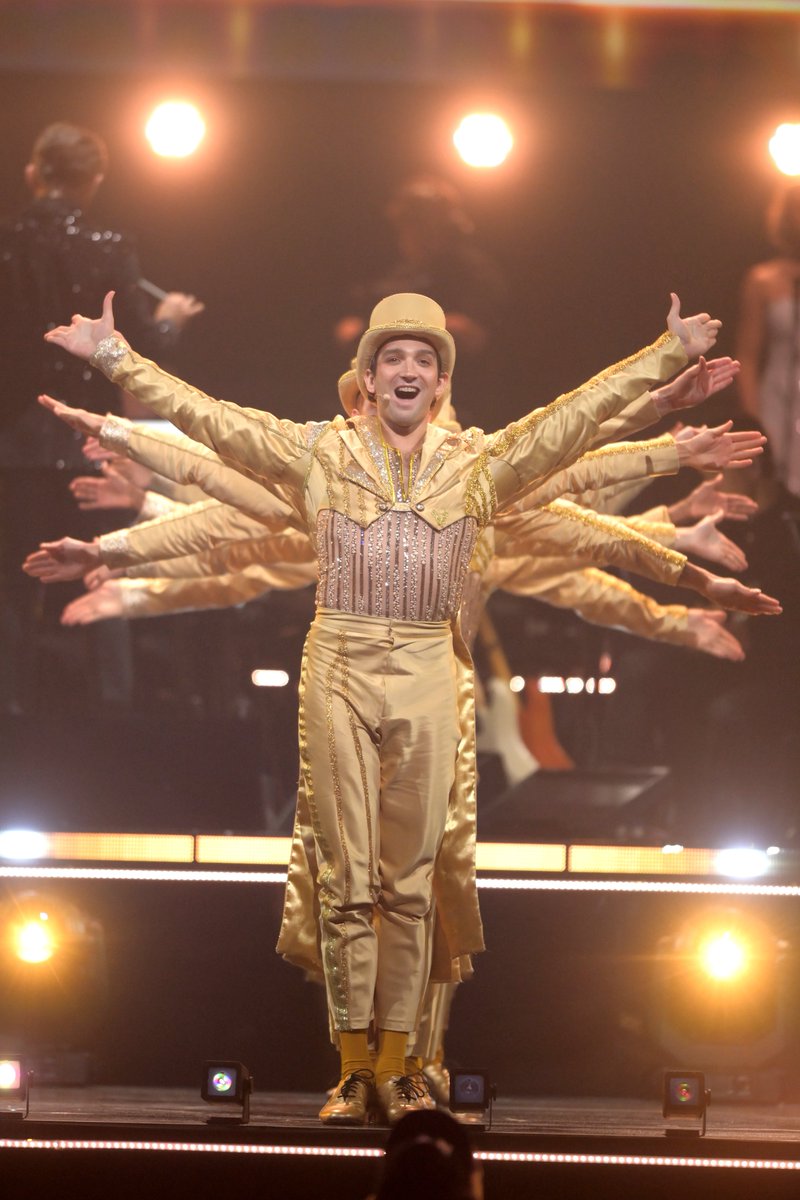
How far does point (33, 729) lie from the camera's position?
4855mm

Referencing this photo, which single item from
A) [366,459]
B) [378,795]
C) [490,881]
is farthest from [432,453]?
[490,881]

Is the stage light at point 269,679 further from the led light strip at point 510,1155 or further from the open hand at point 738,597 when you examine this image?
the led light strip at point 510,1155

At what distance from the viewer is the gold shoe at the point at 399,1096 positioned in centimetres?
328

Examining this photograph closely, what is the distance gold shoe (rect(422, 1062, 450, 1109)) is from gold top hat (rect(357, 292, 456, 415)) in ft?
5.69

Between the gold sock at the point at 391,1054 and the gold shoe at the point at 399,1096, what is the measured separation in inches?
0.9

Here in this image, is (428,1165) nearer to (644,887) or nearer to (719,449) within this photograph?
(719,449)

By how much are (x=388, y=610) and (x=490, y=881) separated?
145 cm

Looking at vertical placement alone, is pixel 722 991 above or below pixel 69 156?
below

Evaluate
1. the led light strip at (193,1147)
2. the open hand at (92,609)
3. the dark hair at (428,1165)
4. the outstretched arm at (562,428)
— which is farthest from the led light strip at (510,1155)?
the open hand at (92,609)

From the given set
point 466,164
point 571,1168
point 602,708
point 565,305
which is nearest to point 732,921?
point 602,708

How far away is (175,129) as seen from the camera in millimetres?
4957

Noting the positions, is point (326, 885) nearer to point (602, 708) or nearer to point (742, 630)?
point (602, 708)

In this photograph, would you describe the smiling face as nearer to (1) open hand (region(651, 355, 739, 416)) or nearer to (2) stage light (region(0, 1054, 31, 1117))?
(1) open hand (region(651, 355, 739, 416))

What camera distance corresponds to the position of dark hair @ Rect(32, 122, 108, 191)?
4.94 meters
